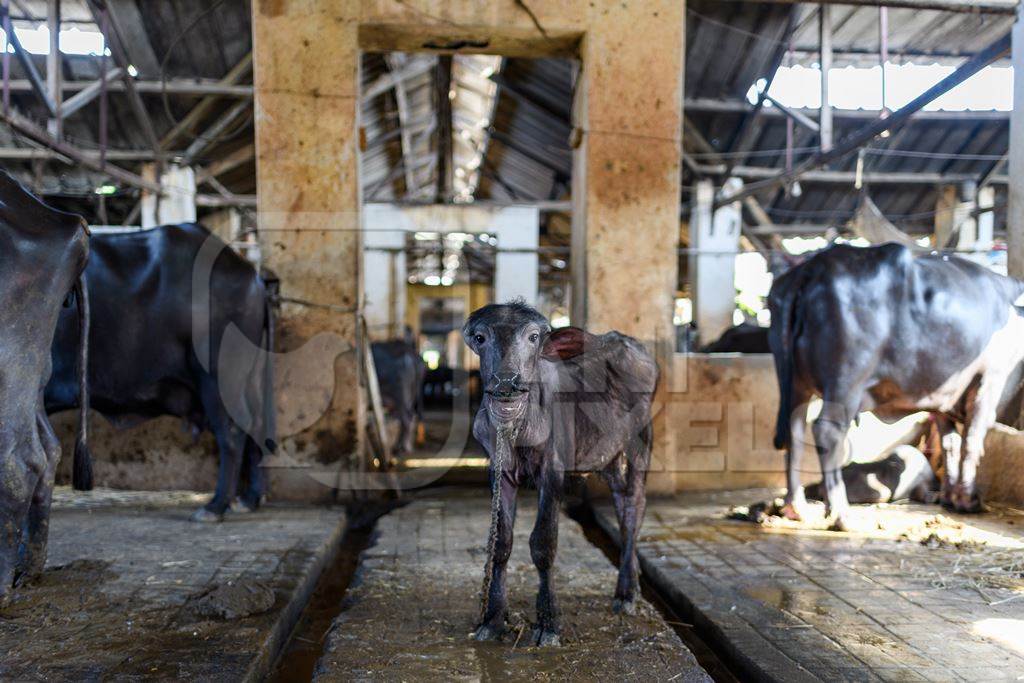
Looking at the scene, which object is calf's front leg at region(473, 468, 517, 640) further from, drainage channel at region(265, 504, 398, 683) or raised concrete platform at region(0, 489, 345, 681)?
raised concrete platform at region(0, 489, 345, 681)

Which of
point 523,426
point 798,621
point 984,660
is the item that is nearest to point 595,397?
point 523,426

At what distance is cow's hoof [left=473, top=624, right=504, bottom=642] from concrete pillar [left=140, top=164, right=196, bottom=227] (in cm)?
1063

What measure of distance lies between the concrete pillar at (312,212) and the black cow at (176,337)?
408mm

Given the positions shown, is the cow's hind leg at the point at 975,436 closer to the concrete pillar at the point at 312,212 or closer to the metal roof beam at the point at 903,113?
the metal roof beam at the point at 903,113

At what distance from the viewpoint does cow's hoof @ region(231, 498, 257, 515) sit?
5614 mm

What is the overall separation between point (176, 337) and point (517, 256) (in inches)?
358

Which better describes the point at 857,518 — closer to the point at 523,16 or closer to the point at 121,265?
the point at 523,16

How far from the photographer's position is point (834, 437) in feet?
17.2

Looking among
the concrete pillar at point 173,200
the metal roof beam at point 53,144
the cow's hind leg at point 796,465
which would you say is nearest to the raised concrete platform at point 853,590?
the cow's hind leg at point 796,465

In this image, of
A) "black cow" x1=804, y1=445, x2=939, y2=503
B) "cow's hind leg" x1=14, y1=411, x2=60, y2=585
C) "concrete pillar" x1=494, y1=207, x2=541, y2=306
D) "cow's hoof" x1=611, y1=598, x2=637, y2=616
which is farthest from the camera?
"concrete pillar" x1=494, y1=207, x2=541, y2=306

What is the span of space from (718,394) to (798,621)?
3.42 metres

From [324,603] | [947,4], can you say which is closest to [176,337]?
[324,603]

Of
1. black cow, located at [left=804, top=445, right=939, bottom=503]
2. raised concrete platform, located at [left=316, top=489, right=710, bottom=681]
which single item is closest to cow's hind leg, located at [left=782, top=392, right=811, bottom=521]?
black cow, located at [left=804, top=445, right=939, bottom=503]

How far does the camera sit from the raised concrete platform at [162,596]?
2854 millimetres
